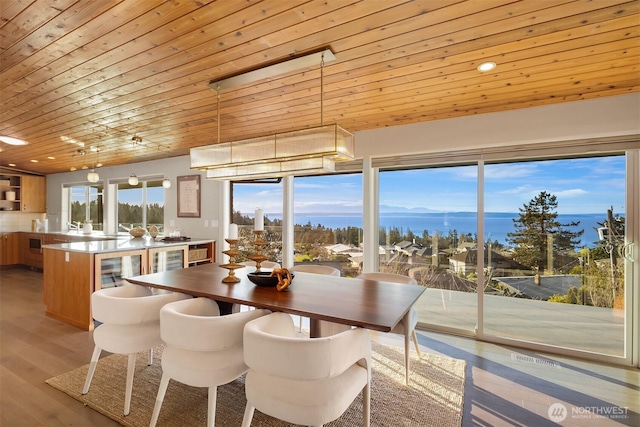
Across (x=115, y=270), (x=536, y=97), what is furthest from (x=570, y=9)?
(x=115, y=270)

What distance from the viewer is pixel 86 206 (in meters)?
7.09

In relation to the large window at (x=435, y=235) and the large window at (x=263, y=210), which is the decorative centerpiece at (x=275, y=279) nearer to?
the large window at (x=435, y=235)

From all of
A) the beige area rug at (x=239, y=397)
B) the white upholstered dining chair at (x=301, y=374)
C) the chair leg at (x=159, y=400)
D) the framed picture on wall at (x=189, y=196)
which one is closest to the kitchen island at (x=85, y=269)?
the framed picture on wall at (x=189, y=196)

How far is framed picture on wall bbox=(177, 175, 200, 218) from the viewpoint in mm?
5207

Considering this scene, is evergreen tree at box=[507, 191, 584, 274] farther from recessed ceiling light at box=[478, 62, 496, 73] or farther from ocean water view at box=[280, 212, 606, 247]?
recessed ceiling light at box=[478, 62, 496, 73]

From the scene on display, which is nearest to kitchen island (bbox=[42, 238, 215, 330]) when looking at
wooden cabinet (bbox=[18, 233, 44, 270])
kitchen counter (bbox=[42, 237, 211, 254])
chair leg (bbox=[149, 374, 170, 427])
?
kitchen counter (bbox=[42, 237, 211, 254])

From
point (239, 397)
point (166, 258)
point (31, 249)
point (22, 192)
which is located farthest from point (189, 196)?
point (22, 192)

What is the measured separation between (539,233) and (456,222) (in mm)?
782

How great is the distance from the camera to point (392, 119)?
3.40 m

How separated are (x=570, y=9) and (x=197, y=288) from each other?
280cm

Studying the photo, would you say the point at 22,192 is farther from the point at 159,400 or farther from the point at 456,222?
the point at 456,222

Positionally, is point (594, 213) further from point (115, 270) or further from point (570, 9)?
point (115, 270)

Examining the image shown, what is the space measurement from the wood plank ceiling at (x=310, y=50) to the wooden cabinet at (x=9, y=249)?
5.16 meters

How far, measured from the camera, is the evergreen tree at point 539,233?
10.0 feet
